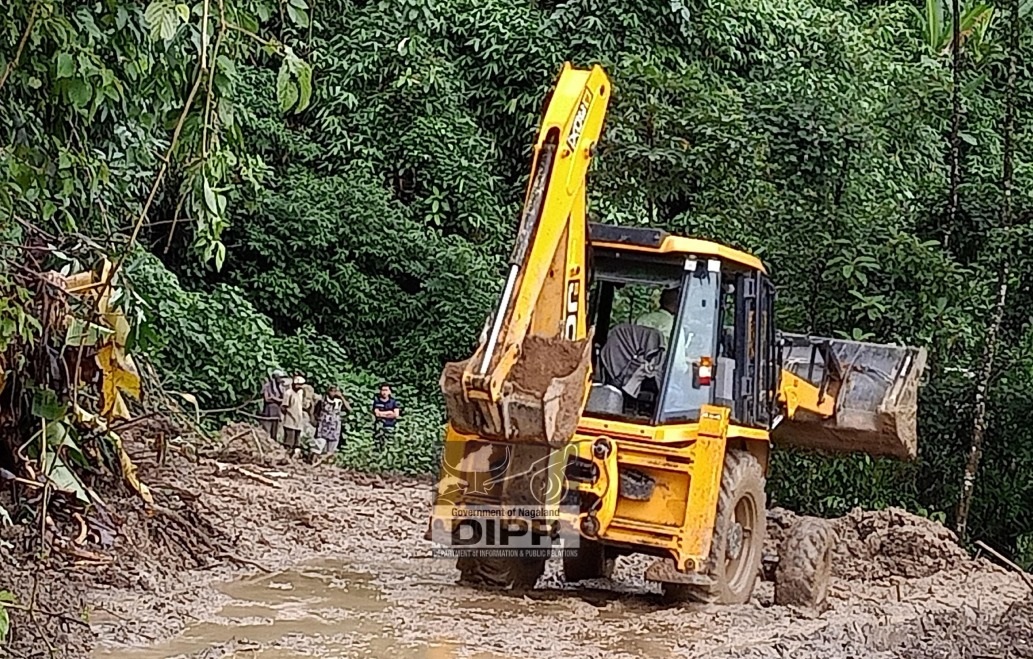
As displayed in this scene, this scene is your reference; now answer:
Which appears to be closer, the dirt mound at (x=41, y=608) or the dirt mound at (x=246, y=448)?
the dirt mound at (x=41, y=608)

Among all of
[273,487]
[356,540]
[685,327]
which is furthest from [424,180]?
[685,327]

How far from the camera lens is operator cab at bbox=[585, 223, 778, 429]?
30.8 ft

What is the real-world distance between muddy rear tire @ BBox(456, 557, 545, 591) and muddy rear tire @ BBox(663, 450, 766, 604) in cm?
91

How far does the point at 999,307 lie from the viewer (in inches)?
549

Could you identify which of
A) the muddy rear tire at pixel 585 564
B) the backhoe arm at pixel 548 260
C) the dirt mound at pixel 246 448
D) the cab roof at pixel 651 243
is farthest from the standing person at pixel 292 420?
the backhoe arm at pixel 548 260

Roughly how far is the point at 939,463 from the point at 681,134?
14.3 ft

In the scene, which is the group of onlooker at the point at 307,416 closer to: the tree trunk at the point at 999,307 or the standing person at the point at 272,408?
the standing person at the point at 272,408

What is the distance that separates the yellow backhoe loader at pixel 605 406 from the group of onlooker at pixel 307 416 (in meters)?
7.96

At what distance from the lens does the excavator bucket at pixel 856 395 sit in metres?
11.7

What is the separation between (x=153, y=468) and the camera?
1185 cm

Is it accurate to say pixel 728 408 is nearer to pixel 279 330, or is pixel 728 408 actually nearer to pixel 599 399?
pixel 599 399

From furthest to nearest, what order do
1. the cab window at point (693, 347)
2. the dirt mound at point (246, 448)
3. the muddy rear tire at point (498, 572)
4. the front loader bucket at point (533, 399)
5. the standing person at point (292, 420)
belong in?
the standing person at point (292, 420) → the dirt mound at point (246, 448) → the muddy rear tire at point (498, 572) → the cab window at point (693, 347) → the front loader bucket at point (533, 399)

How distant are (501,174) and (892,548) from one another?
37.5 feet

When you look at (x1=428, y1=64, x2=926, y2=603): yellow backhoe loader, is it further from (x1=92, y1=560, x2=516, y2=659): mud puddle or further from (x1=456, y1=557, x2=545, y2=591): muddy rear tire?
(x1=92, y1=560, x2=516, y2=659): mud puddle
